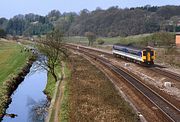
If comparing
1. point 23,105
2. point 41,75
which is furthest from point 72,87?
point 41,75

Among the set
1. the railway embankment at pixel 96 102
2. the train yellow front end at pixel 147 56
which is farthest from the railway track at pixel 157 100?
the train yellow front end at pixel 147 56

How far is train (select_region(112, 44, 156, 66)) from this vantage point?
59084 millimetres

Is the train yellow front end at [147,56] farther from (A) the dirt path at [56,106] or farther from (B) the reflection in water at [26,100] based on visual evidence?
(A) the dirt path at [56,106]

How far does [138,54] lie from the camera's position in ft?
204

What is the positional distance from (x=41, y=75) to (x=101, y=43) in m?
73.9

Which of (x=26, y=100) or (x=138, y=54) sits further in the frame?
(x=138, y=54)

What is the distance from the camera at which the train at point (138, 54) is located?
59.1 meters

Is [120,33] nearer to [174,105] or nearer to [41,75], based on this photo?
[41,75]

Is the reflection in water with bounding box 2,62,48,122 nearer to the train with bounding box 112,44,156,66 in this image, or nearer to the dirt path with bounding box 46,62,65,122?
the dirt path with bounding box 46,62,65,122

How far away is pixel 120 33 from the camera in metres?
195

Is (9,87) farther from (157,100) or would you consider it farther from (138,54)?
(138,54)

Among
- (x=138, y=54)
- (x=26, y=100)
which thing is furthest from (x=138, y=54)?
(x=26, y=100)

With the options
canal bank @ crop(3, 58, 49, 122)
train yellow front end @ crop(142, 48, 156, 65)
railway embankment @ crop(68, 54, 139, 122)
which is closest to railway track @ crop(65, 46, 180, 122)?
railway embankment @ crop(68, 54, 139, 122)

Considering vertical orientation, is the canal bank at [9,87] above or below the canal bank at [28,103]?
above
